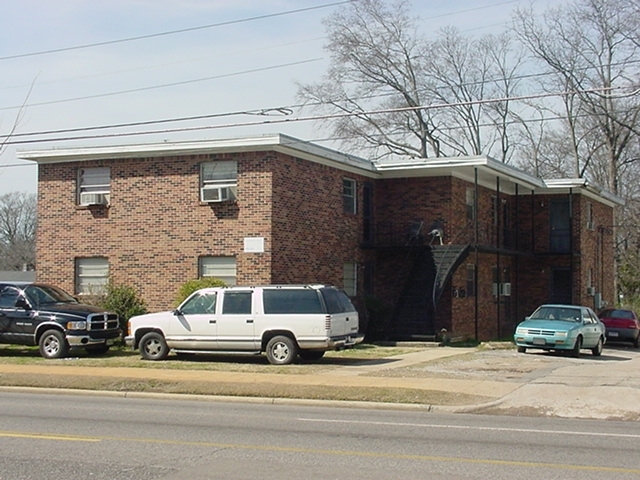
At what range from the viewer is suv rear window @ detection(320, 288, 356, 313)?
21.8 m

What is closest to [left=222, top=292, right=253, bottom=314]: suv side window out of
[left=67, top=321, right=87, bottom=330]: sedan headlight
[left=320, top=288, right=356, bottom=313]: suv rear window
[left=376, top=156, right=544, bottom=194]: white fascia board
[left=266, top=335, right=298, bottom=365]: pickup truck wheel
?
[left=266, top=335, right=298, bottom=365]: pickup truck wheel

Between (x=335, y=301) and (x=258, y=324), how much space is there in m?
1.90

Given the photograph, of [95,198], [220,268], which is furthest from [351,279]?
[95,198]

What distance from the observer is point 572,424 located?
46.5 ft

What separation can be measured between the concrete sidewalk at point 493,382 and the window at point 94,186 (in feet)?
27.4

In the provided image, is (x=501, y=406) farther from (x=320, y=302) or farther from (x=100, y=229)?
(x=100, y=229)

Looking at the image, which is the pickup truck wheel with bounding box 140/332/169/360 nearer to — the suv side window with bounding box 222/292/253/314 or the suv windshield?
the suv side window with bounding box 222/292/253/314

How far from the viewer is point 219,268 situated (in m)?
28.0

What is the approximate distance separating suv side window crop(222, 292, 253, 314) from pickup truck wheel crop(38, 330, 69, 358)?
4.39m

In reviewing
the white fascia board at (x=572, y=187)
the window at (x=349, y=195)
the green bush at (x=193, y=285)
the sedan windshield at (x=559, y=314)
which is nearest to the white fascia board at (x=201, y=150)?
the window at (x=349, y=195)

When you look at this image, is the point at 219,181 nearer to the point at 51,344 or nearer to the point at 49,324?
the point at 49,324

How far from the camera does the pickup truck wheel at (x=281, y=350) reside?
2177cm

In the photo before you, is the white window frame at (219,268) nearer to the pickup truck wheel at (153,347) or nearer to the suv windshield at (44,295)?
the suv windshield at (44,295)

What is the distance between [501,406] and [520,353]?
1145 centimetres
